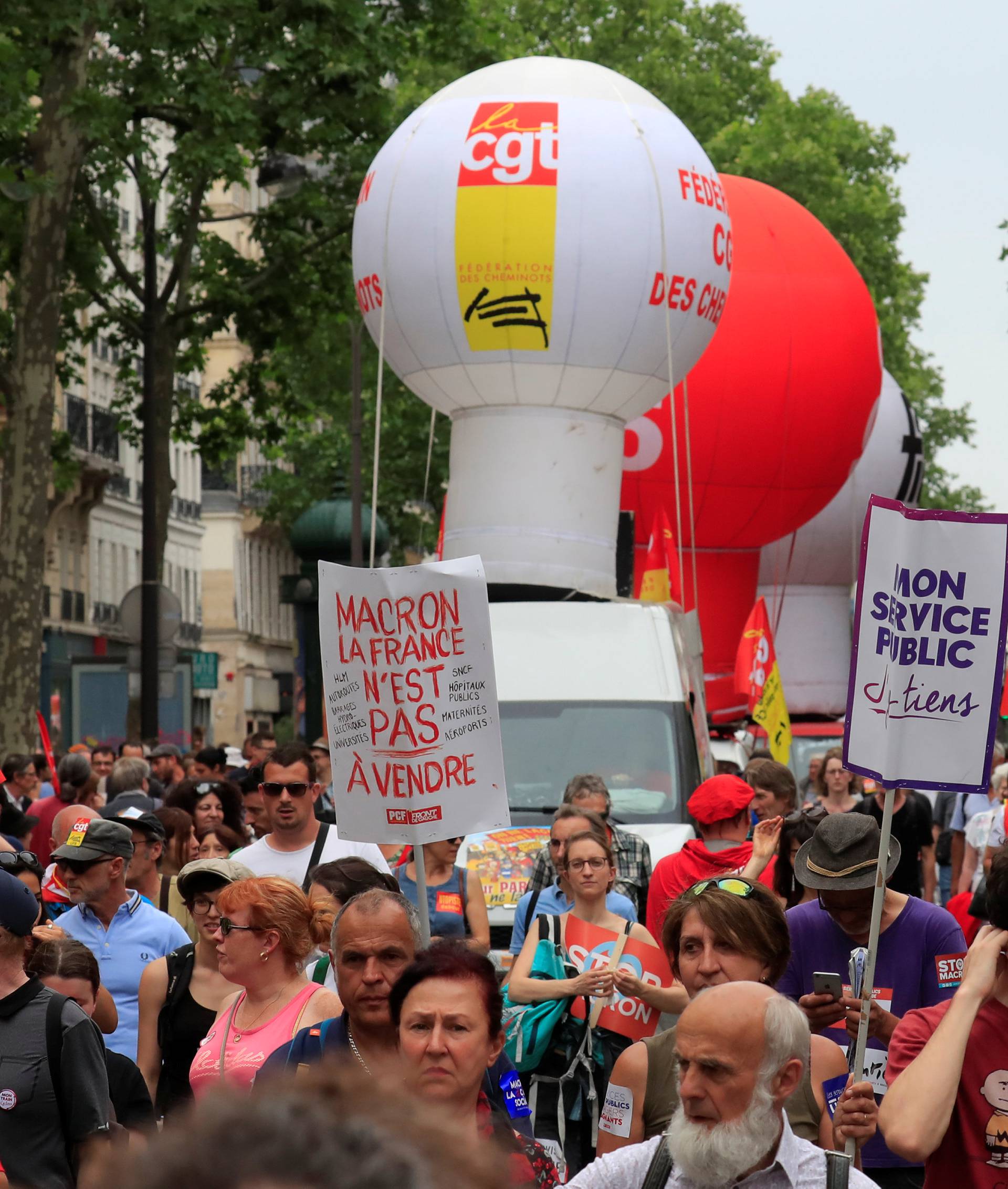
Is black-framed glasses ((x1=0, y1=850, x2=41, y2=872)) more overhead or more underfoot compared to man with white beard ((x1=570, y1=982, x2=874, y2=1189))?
more underfoot

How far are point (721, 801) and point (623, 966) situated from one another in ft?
5.60

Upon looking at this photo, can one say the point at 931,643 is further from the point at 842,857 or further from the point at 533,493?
the point at 533,493

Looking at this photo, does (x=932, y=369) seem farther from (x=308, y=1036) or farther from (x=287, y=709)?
(x=308, y=1036)

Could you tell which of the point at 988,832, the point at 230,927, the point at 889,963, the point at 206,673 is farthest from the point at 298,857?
the point at 206,673

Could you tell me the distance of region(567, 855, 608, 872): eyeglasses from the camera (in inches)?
267

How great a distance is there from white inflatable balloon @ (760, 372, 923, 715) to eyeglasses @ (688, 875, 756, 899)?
86.7 ft

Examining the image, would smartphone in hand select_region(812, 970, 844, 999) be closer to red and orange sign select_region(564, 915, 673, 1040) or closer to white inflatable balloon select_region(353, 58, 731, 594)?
red and orange sign select_region(564, 915, 673, 1040)

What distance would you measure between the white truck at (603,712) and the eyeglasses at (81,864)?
15.9ft

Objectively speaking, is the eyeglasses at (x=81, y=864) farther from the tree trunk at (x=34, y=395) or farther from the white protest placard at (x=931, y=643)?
the tree trunk at (x=34, y=395)

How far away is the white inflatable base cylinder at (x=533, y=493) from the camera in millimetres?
17078

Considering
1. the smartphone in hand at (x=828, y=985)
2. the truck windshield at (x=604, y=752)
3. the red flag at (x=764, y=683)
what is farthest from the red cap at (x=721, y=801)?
the red flag at (x=764, y=683)

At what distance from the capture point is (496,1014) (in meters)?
4.19

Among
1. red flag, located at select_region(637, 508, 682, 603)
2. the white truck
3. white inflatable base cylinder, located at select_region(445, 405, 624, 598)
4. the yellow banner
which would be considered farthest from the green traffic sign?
the white truck

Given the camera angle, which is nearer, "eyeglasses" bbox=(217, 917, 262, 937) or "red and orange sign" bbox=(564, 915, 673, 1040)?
"eyeglasses" bbox=(217, 917, 262, 937)
